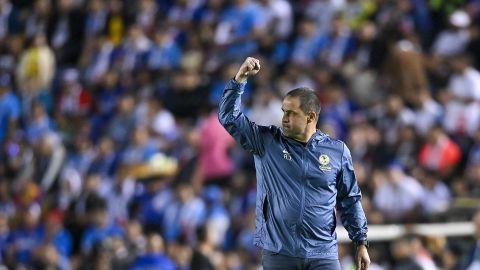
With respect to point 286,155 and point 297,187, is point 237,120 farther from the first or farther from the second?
point 297,187

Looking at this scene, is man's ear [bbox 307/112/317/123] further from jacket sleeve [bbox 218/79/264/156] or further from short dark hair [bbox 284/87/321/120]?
jacket sleeve [bbox 218/79/264/156]

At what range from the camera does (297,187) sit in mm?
7688

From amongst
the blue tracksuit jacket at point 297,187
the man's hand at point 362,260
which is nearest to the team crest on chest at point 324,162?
the blue tracksuit jacket at point 297,187

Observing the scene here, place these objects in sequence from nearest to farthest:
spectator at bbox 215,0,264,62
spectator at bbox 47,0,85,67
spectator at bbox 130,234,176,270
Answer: spectator at bbox 130,234,176,270 < spectator at bbox 215,0,264,62 < spectator at bbox 47,0,85,67

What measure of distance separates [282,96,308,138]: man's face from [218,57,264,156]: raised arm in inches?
9.0

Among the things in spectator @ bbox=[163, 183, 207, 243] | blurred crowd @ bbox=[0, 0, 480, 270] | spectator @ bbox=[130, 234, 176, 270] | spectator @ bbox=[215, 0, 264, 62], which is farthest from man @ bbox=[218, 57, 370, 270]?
spectator @ bbox=[215, 0, 264, 62]

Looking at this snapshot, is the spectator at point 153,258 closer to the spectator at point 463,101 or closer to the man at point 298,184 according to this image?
the spectator at point 463,101

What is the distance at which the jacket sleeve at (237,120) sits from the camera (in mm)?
7641

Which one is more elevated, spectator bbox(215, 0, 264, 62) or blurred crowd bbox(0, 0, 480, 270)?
spectator bbox(215, 0, 264, 62)

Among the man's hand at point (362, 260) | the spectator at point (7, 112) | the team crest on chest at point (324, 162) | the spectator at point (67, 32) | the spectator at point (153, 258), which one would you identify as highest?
the spectator at point (67, 32)

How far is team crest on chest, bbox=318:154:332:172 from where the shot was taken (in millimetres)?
7738

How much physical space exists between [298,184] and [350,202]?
0.43m

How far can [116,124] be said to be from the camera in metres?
17.9

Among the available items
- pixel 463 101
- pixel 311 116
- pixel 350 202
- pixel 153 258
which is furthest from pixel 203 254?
pixel 311 116
